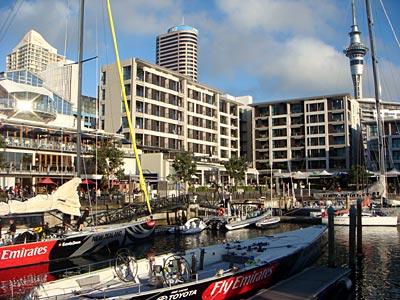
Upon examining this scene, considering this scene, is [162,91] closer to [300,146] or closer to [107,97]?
[107,97]

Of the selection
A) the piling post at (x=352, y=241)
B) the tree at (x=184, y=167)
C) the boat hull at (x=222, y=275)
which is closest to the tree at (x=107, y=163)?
the tree at (x=184, y=167)

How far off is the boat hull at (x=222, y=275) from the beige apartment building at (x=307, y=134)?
254 feet

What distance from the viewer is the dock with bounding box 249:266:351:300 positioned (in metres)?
17.0

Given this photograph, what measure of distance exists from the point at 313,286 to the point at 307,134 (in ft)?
308

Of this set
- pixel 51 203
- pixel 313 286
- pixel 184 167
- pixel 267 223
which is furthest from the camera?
pixel 184 167

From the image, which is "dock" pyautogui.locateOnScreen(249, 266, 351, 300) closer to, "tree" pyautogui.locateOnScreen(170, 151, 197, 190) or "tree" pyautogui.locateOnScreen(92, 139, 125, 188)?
"tree" pyautogui.locateOnScreen(92, 139, 125, 188)

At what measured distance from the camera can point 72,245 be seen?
94.9 ft

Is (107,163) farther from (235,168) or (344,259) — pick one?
(344,259)

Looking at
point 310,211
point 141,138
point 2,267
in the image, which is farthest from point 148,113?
point 2,267

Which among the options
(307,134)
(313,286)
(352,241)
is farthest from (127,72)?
(313,286)

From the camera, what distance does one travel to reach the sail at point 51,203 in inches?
1083

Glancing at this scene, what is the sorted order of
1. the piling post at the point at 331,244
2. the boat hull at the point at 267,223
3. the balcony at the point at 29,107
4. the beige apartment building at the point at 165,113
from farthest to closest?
the beige apartment building at the point at 165,113 → the balcony at the point at 29,107 → the boat hull at the point at 267,223 → the piling post at the point at 331,244

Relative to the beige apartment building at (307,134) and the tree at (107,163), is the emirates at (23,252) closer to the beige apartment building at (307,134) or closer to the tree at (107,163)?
the tree at (107,163)

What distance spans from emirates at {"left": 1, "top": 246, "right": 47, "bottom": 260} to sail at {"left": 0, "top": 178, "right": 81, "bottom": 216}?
8.70ft
